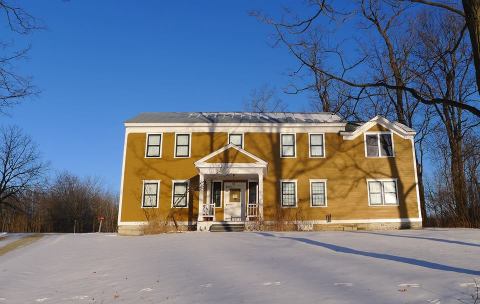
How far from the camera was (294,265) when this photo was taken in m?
8.20

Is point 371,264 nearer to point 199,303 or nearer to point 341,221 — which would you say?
point 199,303

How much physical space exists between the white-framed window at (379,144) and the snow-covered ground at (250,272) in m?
9.92

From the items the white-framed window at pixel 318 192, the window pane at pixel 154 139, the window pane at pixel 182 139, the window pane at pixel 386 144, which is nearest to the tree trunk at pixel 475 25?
the white-framed window at pixel 318 192

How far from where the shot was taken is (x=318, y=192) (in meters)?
21.2

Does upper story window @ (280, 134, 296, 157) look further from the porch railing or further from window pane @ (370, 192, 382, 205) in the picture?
the porch railing

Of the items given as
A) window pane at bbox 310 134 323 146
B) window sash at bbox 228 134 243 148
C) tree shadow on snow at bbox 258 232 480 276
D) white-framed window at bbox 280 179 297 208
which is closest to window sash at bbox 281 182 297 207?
white-framed window at bbox 280 179 297 208

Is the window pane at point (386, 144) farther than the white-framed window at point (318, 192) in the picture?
Yes

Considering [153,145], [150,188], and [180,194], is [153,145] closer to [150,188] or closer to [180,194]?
[150,188]

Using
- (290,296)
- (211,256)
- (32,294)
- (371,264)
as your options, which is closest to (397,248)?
(371,264)

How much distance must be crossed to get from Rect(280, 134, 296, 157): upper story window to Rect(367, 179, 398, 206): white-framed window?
4498 mm

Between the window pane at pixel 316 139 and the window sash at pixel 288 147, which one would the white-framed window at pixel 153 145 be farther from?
the window pane at pixel 316 139

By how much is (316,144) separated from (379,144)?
3491mm

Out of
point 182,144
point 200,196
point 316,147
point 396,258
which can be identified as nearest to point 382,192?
point 316,147

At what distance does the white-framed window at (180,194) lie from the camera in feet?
68.4
